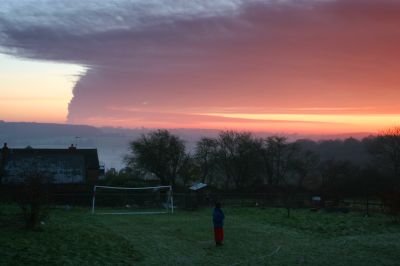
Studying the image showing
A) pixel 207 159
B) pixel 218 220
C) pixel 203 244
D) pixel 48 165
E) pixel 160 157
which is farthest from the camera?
pixel 207 159

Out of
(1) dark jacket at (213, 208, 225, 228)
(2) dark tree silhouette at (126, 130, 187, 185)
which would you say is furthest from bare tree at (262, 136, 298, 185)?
(1) dark jacket at (213, 208, 225, 228)

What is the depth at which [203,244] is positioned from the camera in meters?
18.5

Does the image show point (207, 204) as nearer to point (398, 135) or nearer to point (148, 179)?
point (148, 179)

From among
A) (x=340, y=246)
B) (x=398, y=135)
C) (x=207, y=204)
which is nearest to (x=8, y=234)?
(x=340, y=246)

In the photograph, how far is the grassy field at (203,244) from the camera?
1452cm

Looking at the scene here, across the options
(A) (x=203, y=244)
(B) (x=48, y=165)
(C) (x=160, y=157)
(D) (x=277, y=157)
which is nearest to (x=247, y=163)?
(D) (x=277, y=157)

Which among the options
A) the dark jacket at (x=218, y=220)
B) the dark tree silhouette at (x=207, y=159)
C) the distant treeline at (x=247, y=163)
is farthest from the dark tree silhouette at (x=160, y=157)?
the dark jacket at (x=218, y=220)

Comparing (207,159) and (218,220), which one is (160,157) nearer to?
(207,159)

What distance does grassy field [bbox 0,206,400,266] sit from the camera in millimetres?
14523

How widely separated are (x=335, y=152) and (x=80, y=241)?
239 ft

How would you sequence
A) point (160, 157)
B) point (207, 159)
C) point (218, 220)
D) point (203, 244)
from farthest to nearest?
point (207, 159)
point (160, 157)
point (203, 244)
point (218, 220)

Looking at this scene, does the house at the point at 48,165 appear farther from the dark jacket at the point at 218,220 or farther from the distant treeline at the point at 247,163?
the dark jacket at the point at 218,220

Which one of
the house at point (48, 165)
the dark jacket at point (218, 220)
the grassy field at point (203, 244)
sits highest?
the house at point (48, 165)

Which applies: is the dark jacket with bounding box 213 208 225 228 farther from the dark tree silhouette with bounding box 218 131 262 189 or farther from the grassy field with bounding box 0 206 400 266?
the dark tree silhouette with bounding box 218 131 262 189
